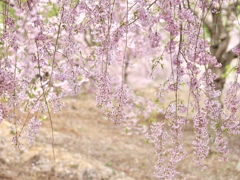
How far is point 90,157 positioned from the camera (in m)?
9.26

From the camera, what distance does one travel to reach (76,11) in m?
3.06

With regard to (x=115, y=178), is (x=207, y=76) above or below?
above

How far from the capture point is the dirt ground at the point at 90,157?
25.3 ft

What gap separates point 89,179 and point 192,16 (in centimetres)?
527

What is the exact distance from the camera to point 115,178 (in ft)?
26.3

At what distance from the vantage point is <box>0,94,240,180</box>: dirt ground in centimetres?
773

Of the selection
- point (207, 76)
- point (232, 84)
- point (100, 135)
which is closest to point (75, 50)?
point (207, 76)

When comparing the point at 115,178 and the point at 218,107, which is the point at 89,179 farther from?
the point at 218,107

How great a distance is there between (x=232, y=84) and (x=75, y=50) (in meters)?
1.32

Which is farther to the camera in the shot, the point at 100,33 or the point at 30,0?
the point at 100,33

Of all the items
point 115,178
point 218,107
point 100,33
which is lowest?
point 115,178

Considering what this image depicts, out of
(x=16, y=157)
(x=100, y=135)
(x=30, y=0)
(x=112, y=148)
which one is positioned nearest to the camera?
(x=30, y=0)

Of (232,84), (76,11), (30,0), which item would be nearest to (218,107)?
(232,84)

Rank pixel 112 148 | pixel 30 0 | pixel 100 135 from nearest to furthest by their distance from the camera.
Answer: pixel 30 0 < pixel 112 148 < pixel 100 135
